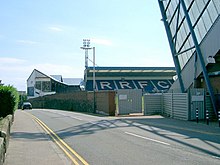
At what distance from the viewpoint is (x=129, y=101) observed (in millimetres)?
36312

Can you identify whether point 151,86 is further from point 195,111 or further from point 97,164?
point 97,164

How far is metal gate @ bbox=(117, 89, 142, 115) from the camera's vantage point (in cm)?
3588

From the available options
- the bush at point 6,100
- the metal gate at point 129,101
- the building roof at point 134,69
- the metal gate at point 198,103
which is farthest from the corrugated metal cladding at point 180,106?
the building roof at point 134,69

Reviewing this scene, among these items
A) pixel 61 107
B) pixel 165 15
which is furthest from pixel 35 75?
pixel 165 15

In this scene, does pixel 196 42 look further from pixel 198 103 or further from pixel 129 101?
pixel 129 101

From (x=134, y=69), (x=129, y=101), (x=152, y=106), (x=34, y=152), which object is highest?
(x=134, y=69)

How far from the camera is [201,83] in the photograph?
3253 centimetres

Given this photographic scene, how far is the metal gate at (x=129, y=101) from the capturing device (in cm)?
3588

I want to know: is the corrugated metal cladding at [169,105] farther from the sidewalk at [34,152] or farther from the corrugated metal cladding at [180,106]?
the sidewalk at [34,152]

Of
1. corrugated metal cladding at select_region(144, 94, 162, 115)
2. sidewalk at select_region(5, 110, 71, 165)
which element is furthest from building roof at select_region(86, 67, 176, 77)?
sidewalk at select_region(5, 110, 71, 165)

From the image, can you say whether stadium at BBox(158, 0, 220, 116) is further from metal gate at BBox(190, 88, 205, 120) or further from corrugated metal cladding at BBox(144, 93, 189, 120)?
corrugated metal cladding at BBox(144, 93, 189, 120)

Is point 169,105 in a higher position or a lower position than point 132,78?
lower

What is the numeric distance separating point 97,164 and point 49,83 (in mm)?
104099

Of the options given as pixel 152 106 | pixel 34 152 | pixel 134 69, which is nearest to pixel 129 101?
pixel 152 106
